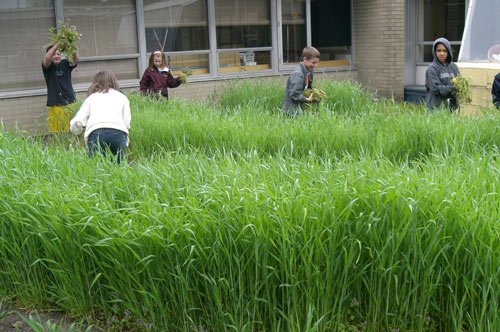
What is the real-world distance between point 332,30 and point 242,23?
8.72 ft

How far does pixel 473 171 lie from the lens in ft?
14.4

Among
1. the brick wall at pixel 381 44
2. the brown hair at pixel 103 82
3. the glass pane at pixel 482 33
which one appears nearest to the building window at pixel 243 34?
the brick wall at pixel 381 44

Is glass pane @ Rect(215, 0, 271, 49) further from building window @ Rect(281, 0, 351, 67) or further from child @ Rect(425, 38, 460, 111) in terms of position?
child @ Rect(425, 38, 460, 111)

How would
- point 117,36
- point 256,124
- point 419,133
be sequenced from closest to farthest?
point 419,133 < point 256,124 < point 117,36

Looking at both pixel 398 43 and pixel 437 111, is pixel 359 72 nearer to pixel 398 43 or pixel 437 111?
pixel 398 43

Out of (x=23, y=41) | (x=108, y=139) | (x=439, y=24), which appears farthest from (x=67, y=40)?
(x=439, y=24)

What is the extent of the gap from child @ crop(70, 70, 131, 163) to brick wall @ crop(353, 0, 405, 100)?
999cm

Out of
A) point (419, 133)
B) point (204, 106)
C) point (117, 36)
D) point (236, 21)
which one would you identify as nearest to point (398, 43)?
point (236, 21)

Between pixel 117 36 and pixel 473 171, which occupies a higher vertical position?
pixel 117 36

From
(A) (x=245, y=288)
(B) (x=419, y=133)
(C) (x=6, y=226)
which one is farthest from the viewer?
(B) (x=419, y=133)

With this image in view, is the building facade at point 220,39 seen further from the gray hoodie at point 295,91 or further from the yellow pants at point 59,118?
the gray hoodie at point 295,91

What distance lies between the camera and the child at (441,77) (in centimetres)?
830

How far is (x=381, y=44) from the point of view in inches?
628

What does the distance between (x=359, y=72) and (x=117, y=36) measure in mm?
6370
